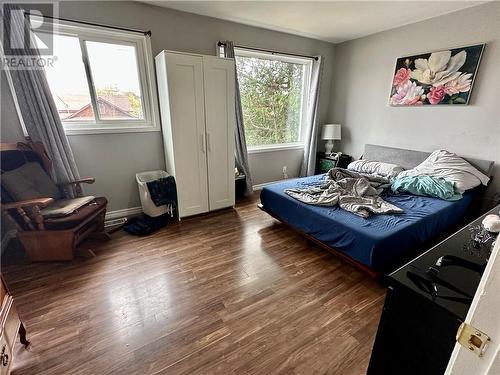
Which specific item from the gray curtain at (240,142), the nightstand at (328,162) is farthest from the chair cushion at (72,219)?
the nightstand at (328,162)

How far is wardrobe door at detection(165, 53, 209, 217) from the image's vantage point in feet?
8.64

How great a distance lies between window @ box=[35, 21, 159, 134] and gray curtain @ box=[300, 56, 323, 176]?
2645 mm

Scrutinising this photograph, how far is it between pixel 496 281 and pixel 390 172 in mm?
3173

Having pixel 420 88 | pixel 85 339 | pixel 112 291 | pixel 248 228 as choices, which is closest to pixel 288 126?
pixel 420 88

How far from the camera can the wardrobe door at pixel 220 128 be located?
2848mm

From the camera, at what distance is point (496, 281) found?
46cm

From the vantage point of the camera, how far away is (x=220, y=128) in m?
3.05

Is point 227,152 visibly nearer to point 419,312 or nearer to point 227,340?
point 227,340

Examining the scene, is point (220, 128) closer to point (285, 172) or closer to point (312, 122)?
point (285, 172)

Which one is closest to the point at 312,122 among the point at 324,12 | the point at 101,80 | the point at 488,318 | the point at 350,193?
the point at 324,12

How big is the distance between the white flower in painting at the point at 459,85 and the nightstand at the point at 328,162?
162 cm

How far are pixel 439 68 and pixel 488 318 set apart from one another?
3622mm

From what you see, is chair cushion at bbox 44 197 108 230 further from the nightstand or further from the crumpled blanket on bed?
the nightstand

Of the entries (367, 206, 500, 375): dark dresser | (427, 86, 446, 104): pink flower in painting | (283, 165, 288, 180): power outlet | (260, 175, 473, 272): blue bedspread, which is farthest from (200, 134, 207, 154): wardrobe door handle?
(427, 86, 446, 104): pink flower in painting
